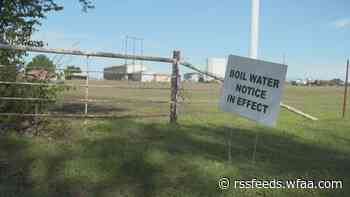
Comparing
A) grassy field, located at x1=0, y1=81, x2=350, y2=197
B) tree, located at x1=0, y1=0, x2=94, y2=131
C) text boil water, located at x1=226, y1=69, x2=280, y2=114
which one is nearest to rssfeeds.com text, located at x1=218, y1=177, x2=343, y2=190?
grassy field, located at x1=0, y1=81, x2=350, y2=197

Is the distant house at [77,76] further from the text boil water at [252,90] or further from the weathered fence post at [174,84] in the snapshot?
the text boil water at [252,90]

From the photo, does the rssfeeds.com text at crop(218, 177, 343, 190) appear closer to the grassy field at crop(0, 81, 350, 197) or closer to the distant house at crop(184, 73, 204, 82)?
the grassy field at crop(0, 81, 350, 197)

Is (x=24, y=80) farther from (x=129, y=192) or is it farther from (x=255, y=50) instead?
(x=255, y=50)

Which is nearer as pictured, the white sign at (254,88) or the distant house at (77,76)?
the white sign at (254,88)

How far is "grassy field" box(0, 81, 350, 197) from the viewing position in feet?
15.8

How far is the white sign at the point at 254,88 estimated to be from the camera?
216 inches

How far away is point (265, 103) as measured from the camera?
5590 mm

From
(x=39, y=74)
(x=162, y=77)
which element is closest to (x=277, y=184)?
(x=39, y=74)

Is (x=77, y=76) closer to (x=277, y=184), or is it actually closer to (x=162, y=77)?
(x=162, y=77)

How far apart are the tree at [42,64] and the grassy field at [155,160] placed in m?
1.08

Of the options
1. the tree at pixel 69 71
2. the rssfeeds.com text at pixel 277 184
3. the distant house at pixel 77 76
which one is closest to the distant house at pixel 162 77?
the distant house at pixel 77 76

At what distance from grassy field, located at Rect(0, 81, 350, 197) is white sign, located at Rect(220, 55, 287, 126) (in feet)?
2.64

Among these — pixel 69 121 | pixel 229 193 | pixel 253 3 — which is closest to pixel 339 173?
pixel 229 193

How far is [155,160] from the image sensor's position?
6008 millimetres
